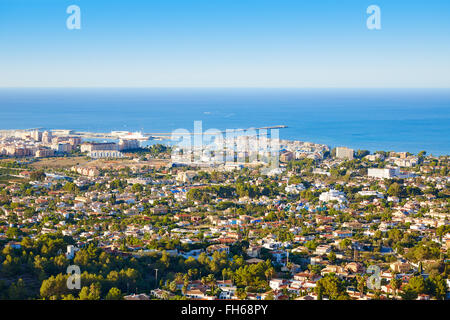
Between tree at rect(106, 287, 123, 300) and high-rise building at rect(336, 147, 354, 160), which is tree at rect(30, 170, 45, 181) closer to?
tree at rect(106, 287, 123, 300)

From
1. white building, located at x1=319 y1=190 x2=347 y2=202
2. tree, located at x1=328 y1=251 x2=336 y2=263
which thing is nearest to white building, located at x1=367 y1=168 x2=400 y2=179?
white building, located at x1=319 y1=190 x2=347 y2=202

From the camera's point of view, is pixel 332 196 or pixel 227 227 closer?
pixel 227 227

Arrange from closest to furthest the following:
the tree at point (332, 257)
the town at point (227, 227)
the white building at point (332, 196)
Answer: the town at point (227, 227)
the tree at point (332, 257)
the white building at point (332, 196)

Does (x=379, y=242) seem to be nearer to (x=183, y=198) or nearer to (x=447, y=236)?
(x=447, y=236)

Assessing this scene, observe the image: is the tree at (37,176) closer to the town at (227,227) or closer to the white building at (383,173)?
the town at (227,227)

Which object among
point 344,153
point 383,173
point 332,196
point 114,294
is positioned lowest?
point 332,196

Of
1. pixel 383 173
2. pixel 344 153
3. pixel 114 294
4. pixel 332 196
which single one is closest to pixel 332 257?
pixel 114 294

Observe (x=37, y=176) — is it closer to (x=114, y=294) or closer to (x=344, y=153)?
(x=114, y=294)

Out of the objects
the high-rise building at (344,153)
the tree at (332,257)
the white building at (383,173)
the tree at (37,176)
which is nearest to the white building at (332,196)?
the white building at (383,173)
